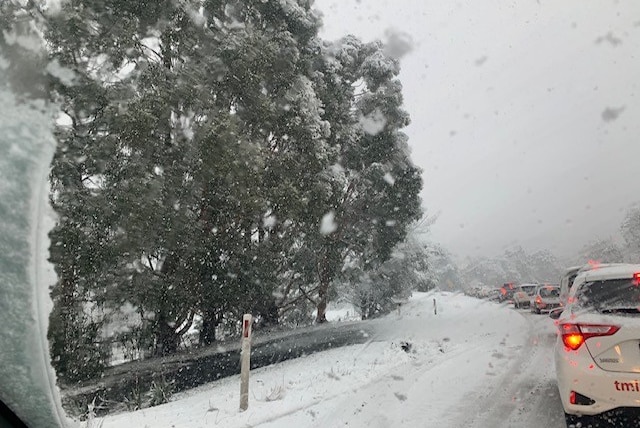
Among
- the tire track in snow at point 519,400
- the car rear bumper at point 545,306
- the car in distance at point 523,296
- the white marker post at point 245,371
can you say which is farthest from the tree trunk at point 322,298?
the white marker post at point 245,371

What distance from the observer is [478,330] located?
15.5 meters

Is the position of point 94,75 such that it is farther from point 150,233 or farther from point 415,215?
point 415,215

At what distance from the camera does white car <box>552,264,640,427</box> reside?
13.3 ft

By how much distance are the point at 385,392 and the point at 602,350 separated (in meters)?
3.35

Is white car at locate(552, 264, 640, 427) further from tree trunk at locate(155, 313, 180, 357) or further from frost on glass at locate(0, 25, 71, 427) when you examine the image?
tree trunk at locate(155, 313, 180, 357)

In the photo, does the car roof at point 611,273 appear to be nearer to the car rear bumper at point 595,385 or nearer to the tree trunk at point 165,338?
the car rear bumper at point 595,385

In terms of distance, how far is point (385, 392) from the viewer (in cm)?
679

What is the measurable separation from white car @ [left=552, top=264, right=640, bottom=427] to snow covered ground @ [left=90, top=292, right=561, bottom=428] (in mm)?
884

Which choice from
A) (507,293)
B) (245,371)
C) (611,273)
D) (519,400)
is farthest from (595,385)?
(507,293)

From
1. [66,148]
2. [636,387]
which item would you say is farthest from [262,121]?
[636,387]

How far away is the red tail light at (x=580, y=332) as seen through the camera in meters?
4.17

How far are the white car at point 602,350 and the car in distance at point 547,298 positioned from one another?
17.4m

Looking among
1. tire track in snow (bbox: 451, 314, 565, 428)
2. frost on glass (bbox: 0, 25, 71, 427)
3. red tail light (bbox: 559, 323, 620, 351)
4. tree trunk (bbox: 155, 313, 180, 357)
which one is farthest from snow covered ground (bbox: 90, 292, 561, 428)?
tree trunk (bbox: 155, 313, 180, 357)

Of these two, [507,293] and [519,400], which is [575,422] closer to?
[519,400]
